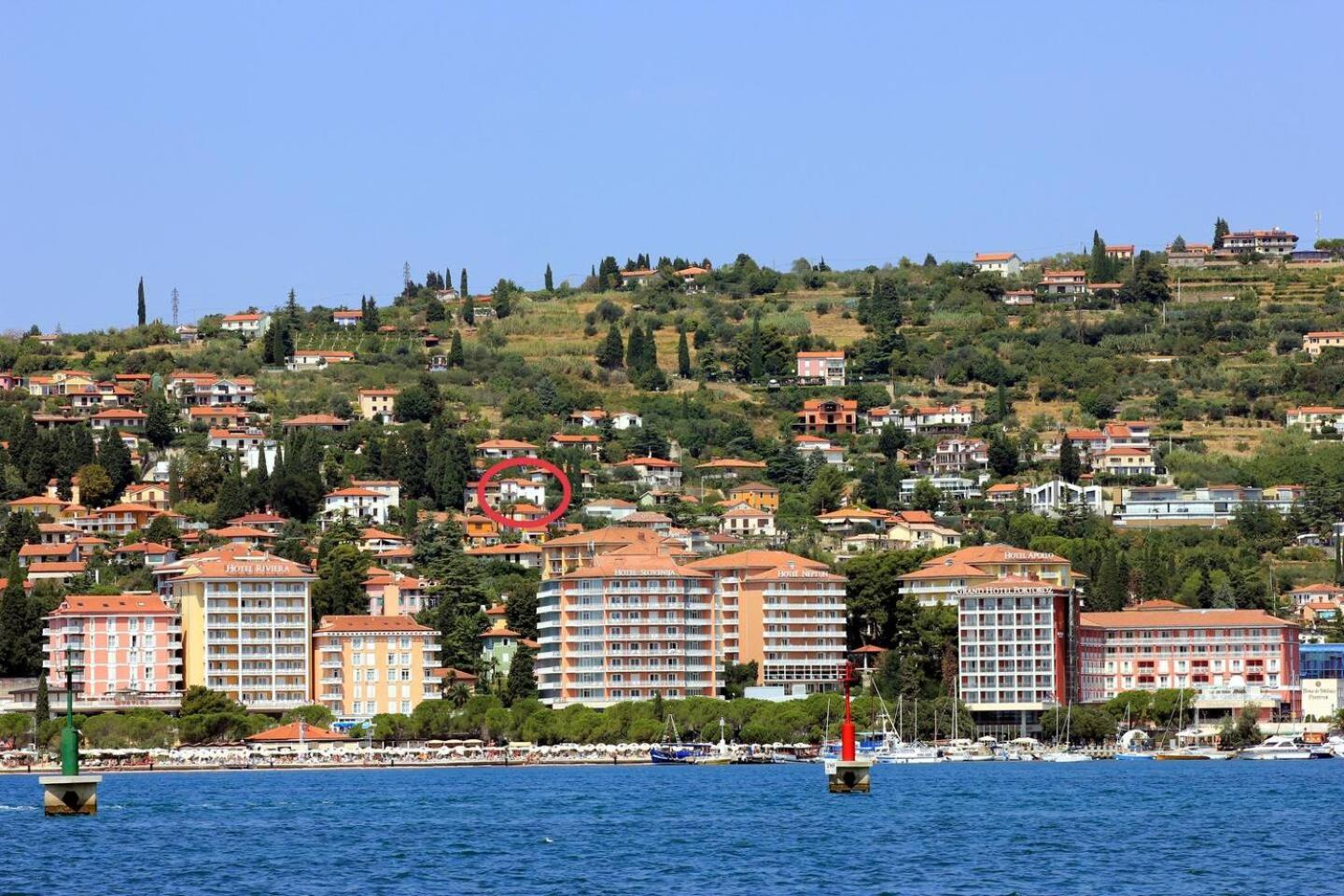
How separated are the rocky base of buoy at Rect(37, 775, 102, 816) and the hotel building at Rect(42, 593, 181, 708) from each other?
146 feet

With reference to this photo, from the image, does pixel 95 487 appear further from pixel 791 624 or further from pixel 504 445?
pixel 791 624

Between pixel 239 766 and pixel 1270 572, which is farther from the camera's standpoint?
pixel 1270 572

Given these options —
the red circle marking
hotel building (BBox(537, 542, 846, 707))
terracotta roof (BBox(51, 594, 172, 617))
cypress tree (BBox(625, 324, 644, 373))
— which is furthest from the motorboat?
cypress tree (BBox(625, 324, 644, 373))

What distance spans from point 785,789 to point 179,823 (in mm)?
20537

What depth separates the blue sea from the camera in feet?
175

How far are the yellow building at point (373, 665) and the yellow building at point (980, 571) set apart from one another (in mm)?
19881

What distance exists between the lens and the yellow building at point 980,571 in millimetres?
112875

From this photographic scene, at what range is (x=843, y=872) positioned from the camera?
180 ft

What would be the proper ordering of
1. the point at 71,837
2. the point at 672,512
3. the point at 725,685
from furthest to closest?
the point at 672,512, the point at 725,685, the point at 71,837

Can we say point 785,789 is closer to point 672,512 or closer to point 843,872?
point 843,872

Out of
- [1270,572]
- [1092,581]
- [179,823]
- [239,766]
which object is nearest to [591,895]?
[179,823]

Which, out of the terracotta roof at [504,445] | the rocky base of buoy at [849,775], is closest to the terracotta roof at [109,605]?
the terracotta roof at [504,445]

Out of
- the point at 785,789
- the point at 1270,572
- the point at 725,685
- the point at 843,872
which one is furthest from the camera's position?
the point at 1270,572

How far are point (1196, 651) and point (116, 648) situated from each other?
4330cm
